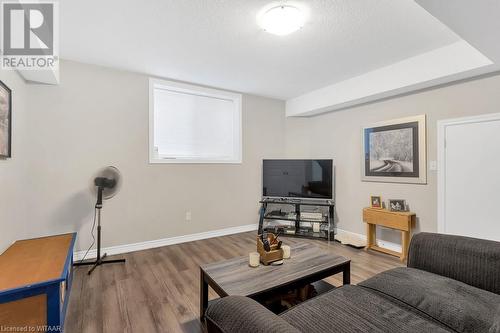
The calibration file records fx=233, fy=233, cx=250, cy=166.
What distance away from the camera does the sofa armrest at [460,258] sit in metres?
1.43

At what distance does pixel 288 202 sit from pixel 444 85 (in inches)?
103

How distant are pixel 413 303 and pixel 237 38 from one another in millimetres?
2563

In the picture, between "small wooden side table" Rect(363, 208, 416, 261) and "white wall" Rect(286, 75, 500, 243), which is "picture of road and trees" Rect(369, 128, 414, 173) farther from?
"small wooden side table" Rect(363, 208, 416, 261)

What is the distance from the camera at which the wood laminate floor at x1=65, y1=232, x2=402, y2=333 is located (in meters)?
1.79

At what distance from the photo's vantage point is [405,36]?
2.33m

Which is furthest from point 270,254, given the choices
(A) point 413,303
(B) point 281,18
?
(B) point 281,18

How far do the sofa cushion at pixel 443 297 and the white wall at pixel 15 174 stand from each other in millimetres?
3020

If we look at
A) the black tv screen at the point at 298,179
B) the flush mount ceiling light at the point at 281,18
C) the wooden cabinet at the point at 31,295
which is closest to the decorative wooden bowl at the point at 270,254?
the wooden cabinet at the point at 31,295

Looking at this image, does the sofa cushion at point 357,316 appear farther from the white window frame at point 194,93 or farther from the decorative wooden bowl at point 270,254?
the white window frame at point 194,93

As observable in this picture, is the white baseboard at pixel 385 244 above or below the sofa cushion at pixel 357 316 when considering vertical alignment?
below

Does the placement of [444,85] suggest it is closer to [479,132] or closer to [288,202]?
[479,132]

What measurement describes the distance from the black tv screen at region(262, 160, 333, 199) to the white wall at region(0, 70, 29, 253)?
324cm

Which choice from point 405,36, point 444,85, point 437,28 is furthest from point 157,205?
point 444,85

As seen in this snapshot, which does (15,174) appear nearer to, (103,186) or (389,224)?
(103,186)
